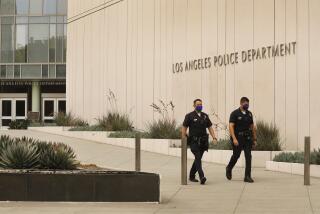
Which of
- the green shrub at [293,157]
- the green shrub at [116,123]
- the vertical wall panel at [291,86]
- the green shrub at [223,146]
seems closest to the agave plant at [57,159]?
the green shrub at [293,157]

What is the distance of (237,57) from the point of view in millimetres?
24156

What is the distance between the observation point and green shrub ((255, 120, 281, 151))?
1972 cm

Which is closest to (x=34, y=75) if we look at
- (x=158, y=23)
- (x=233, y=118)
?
(x=158, y=23)

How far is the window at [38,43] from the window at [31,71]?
56cm

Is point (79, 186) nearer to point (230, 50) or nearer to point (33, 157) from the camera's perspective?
point (33, 157)

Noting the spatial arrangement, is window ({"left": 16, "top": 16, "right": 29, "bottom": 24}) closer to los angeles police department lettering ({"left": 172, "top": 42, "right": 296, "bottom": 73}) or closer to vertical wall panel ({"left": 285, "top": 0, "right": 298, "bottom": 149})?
los angeles police department lettering ({"left": 172, "top": 42, "right": 296, "bottom": 73})

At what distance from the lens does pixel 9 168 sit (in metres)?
13.8

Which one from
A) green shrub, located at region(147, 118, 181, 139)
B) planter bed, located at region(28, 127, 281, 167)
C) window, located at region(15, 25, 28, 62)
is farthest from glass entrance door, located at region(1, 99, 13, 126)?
green shrub, located at region(147, 118, 181, 139)

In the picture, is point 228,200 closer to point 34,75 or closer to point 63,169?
point 63,169

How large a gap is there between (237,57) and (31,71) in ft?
114

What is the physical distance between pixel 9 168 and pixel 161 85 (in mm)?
16449

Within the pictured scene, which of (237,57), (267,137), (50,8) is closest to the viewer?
(267,137)

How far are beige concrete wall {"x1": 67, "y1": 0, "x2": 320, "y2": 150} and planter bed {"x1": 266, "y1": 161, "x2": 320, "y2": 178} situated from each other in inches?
97.4

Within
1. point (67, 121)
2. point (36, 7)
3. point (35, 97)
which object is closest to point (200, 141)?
point (67, 121)
